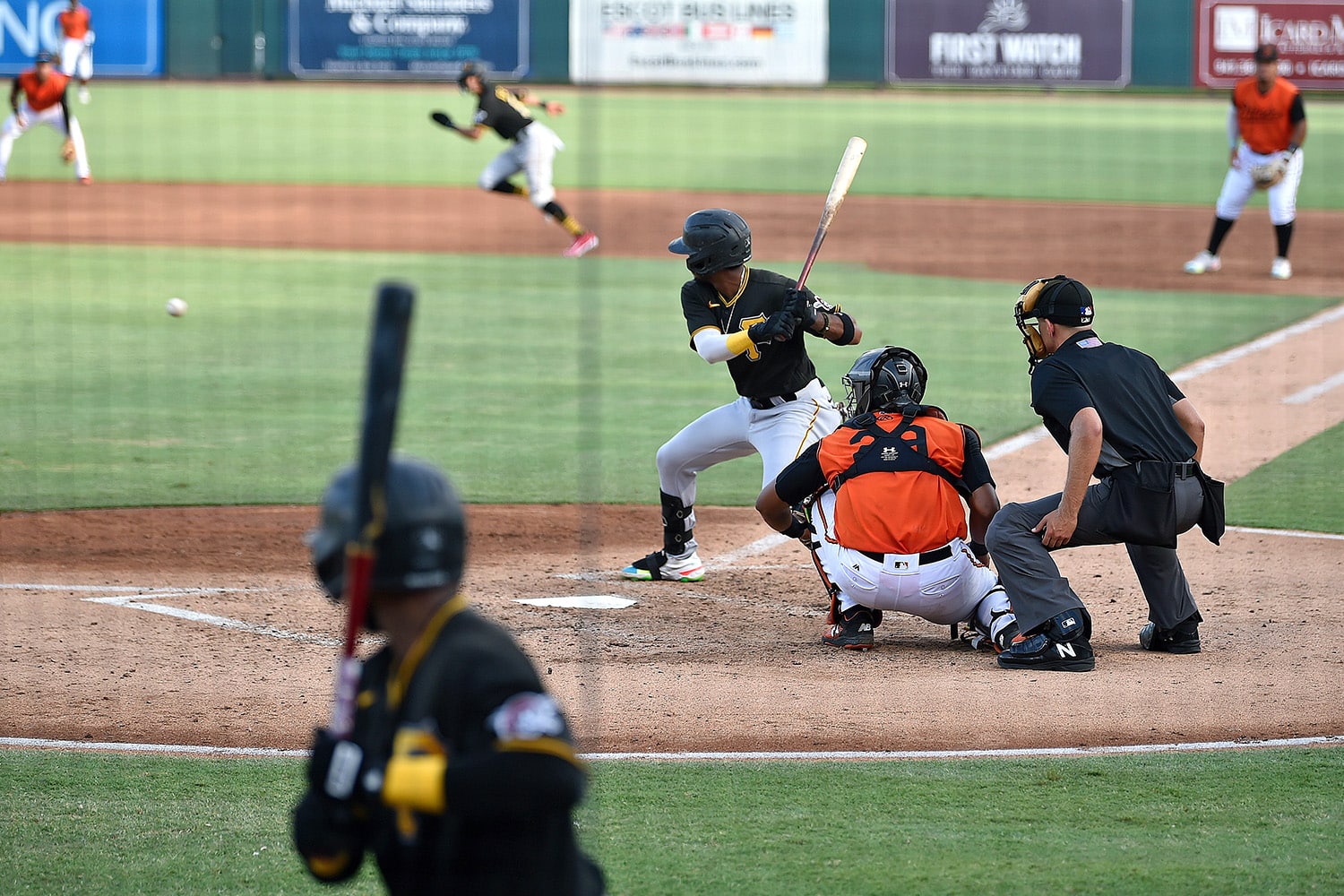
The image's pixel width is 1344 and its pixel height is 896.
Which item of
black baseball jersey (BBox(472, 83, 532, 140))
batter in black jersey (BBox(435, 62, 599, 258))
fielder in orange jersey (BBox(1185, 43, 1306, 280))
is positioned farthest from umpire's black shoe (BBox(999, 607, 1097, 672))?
black baseball jersey (BBox(472, 83, 532, 140))

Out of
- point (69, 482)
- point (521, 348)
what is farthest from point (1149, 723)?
point (521, 348)

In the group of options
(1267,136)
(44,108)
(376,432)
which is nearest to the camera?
(376,432)

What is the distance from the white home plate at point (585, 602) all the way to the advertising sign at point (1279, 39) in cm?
3258

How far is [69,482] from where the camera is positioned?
10172 millimetres

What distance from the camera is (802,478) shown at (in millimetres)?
6887

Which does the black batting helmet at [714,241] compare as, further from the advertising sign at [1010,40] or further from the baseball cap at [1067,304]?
the advertising sign at [1010,40]

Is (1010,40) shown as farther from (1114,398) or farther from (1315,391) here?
(1114,398)

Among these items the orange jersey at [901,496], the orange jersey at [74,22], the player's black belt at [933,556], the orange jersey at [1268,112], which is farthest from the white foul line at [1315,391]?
the orange jersey at [74,22]

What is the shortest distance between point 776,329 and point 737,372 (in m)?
0.65

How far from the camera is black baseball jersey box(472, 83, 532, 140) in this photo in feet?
67.5

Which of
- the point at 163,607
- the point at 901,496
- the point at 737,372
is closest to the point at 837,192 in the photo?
the point at 737,372

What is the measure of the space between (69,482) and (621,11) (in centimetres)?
3072

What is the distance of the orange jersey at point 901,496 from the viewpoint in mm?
6695

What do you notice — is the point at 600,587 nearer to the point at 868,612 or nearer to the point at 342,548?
the point at 868,612
